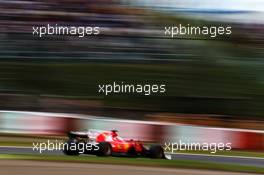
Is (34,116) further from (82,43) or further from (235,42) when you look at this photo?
(235,42)

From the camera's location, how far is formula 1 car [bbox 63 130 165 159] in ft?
14.1

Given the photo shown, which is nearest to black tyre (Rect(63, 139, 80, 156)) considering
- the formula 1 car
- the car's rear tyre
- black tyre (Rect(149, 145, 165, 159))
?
the formula 1 car

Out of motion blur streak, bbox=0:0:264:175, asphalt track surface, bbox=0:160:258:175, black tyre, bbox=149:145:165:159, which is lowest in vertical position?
asphalt track surface, bbox=0:160:258:175

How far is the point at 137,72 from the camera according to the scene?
14.0 ft

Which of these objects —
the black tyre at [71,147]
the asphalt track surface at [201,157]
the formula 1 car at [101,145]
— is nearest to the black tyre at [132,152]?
the formula 1 car at [101,145]

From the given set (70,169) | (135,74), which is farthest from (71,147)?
(135,74)

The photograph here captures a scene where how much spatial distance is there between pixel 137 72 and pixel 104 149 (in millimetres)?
857

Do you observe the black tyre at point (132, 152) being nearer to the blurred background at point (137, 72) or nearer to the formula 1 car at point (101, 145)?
the formula 1 car at point (101, 145)

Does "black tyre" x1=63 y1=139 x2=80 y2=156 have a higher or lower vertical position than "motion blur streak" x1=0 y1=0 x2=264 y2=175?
lower

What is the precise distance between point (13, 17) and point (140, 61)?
4.58ft

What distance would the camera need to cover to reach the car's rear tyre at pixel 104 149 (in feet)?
14.2

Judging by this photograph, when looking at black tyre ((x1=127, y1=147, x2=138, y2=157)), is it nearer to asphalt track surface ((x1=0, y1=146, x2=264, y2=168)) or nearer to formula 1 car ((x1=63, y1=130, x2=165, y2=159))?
formula 1 car ((x1=63, y1=130, x2=165, y2=159))

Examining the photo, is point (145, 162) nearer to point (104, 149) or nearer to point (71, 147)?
point (104, 149)

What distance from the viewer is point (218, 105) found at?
4324mm
